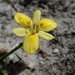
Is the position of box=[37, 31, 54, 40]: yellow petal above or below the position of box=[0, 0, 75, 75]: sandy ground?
above

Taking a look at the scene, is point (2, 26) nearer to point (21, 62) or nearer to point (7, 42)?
point (7, 42)

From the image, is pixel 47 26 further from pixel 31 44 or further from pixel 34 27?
pixel 31 44


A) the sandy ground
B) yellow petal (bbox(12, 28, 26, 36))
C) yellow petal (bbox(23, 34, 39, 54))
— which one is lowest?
the sandy ground

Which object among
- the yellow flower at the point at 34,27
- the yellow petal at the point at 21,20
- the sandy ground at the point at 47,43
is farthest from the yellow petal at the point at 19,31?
the sandy ground at the point at 47,43

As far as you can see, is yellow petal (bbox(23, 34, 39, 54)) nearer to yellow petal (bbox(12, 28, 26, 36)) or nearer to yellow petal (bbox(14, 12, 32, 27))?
yellow petal (bbox(12, 28, 26, 36))

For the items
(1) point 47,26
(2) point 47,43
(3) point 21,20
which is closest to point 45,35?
(1) point 47,26

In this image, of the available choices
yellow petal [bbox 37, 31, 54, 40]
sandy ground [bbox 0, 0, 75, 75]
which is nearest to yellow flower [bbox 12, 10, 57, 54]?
yellow petal [bbox 37, 31, 54, 40]

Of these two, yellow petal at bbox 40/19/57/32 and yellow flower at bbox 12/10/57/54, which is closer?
yellow flower at bbox 12/10/57/54
